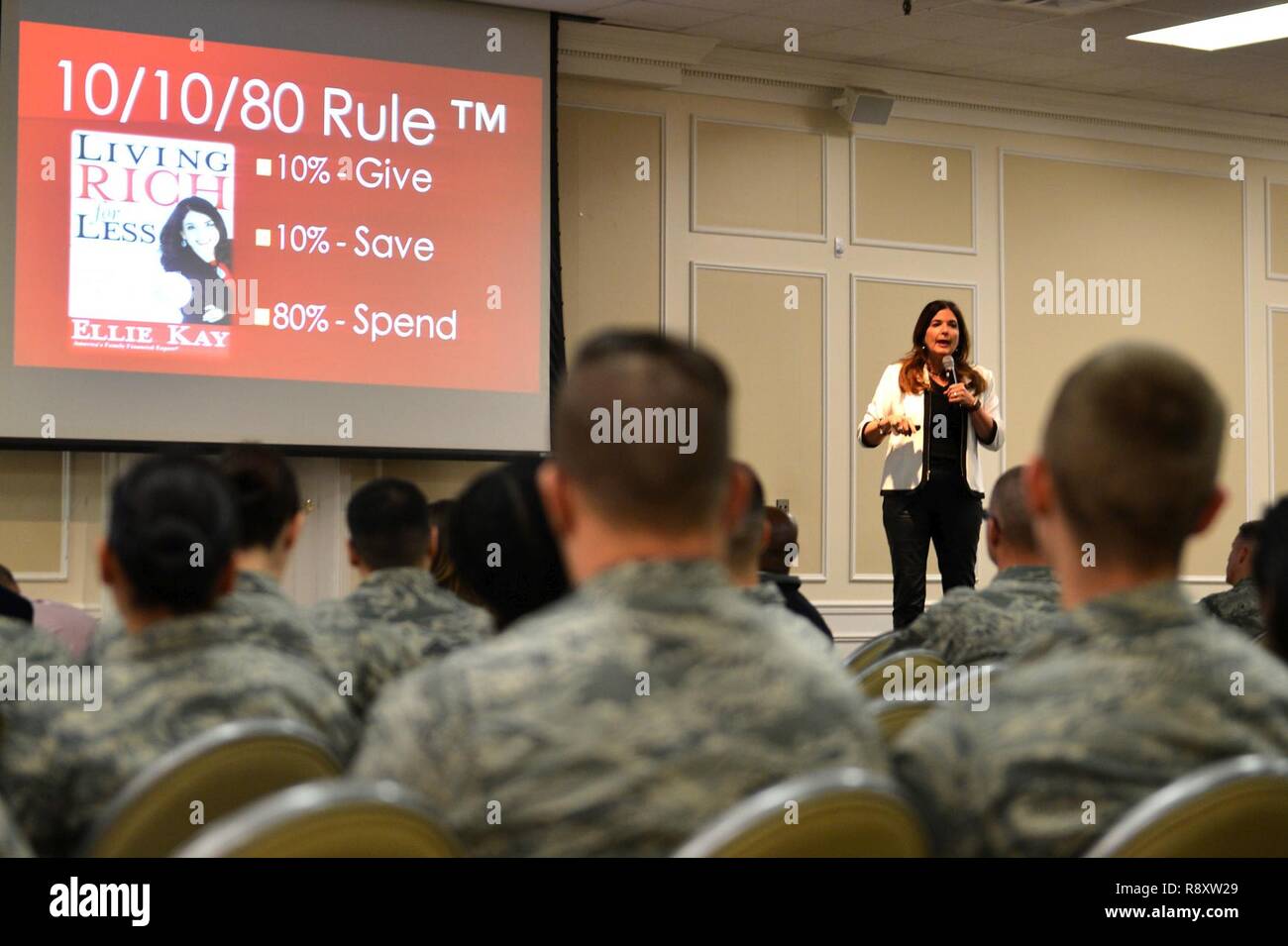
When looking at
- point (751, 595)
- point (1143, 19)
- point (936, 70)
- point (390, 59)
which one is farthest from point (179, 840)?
point (936, 70)

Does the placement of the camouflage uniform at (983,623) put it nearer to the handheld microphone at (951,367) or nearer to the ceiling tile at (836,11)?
the handheld microphone at (951,367)

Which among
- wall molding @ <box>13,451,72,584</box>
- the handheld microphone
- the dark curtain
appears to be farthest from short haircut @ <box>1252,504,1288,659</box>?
wall molding @ <box>13,451,72,584</box>

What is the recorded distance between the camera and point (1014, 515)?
3.09 m

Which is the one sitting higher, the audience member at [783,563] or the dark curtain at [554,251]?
the dark curtain at [554,251]

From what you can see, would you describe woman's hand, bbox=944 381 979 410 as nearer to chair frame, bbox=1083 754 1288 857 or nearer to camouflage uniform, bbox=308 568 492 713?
camouflage uniform, bbox=308 568 492 713

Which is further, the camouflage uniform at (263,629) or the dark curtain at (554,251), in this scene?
the dark curtain at (554,251)

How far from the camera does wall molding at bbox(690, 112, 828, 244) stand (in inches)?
299

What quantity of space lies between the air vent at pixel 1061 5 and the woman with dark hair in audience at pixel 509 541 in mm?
5324

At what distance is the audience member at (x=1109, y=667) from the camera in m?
1.31

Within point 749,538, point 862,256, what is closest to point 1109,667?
point 749,538

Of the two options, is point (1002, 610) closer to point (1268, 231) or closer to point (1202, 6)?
point (1202, 6)

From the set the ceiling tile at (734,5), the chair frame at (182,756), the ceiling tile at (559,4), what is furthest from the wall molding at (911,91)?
the chair frame at (182,756)

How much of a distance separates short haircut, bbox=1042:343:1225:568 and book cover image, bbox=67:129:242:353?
5295 millimetres

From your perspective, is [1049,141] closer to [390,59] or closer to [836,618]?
[836,618]
